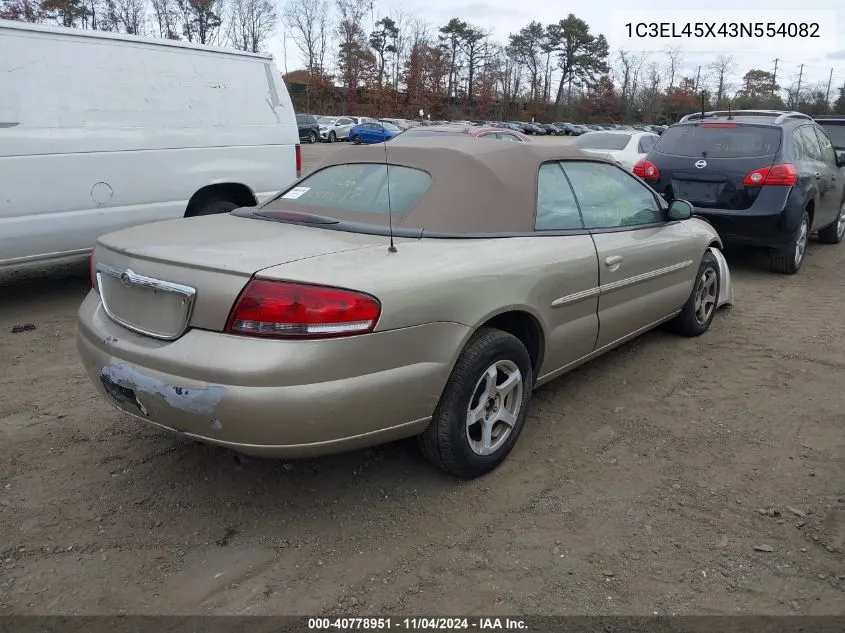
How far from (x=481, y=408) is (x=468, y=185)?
107cm

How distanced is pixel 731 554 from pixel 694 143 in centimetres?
591

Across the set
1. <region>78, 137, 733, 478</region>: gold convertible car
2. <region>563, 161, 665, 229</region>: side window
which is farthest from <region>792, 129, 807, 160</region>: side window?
<region>78, 137, 733, 478</region>: gold convertible car

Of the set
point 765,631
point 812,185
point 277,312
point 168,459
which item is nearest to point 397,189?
point 277,312

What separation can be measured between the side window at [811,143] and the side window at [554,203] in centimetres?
525

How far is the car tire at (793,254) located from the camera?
718cm

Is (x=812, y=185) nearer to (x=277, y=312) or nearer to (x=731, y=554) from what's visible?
(x=731, y=554)

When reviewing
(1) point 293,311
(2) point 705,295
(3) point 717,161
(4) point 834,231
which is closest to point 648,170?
(3) point 717,161

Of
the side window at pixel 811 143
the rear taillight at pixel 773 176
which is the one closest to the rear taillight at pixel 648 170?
the rear taillight at pixel 773 176

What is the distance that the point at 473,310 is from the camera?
9.31ft

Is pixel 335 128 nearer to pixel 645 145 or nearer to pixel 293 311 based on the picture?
pixel 645 145

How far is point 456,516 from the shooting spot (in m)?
2.83

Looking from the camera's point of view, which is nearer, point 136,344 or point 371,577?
point 371,577

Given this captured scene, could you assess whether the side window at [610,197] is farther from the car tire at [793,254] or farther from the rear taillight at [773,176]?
the car tire at [793,254]

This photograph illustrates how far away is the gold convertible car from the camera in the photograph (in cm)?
241
